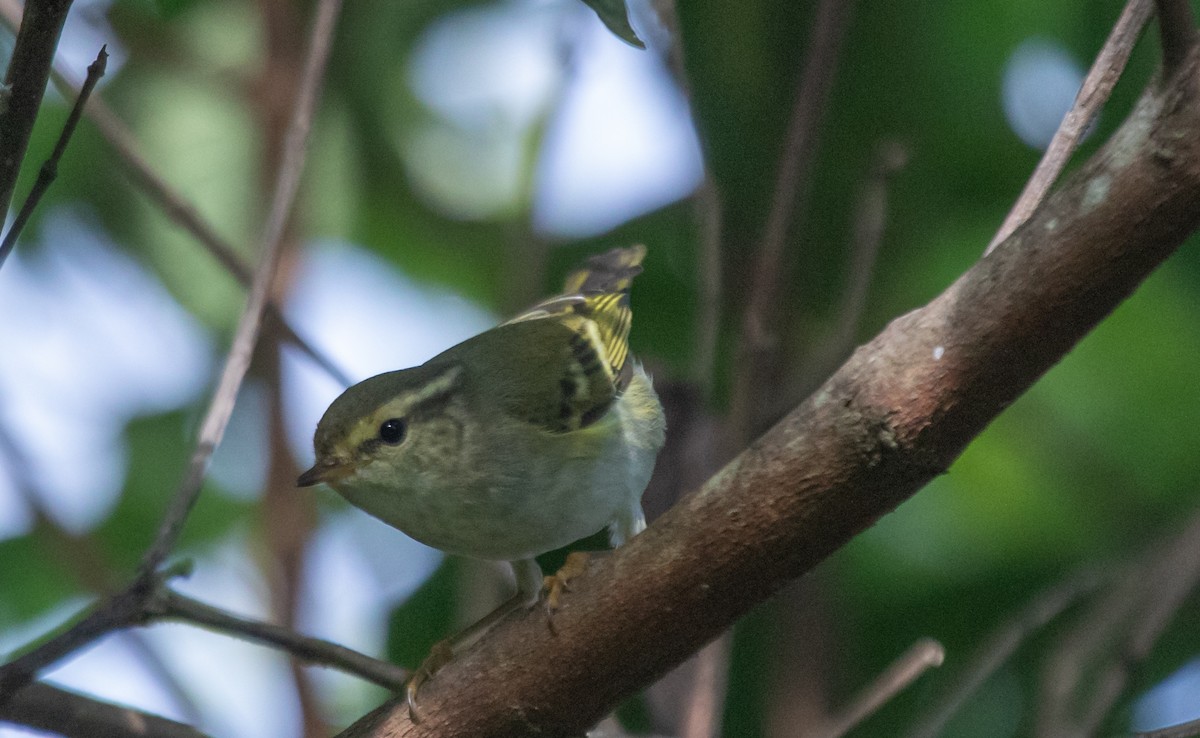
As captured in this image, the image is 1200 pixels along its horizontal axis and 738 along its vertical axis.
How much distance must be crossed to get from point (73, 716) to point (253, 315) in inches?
29.9

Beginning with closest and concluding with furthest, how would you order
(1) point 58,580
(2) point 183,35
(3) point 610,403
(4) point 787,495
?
(4) point 787,495, (3) point 610,403, (1) point 58,580, (2) point 183,35

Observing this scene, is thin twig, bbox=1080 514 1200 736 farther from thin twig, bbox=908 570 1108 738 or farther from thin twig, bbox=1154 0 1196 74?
thin twig, bbox=1154 0 1196 74

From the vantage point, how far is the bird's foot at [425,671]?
6.47ft

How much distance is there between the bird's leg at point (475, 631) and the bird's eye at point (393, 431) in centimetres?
41

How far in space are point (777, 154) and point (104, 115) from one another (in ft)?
5.40

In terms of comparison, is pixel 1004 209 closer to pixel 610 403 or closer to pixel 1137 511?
pixel 1137 511

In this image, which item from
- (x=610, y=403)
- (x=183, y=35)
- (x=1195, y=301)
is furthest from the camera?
(x=183, y=35)

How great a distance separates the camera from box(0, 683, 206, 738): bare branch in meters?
1.97

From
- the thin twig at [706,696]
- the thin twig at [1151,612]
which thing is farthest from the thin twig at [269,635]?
the thin twig at [1151,612]

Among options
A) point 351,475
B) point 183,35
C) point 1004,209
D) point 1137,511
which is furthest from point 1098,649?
point 183,35

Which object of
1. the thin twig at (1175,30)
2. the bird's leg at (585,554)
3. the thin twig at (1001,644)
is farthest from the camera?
the thin twig at (1001,644)

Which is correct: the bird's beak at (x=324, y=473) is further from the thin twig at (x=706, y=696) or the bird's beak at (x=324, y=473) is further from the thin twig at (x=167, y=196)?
the thin twig at (x=706, y=696)

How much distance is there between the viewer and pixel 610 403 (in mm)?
2801

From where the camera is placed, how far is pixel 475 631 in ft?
8.38
